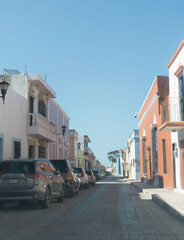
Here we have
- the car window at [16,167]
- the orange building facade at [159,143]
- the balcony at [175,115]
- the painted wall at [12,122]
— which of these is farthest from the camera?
the orange building facade at [159,143]

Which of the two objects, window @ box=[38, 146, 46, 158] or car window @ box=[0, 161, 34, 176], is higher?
window @ box=[38, 146, 46, 158]

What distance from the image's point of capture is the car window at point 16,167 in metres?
11.1

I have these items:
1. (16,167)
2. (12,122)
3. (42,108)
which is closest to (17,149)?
(12,122)

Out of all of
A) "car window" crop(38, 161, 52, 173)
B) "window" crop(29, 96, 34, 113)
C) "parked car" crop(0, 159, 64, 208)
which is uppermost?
"window" crop(29, 96, 34, 113)

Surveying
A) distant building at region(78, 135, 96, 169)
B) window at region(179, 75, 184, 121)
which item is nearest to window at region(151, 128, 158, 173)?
window at region(179, 75, 184, 121)

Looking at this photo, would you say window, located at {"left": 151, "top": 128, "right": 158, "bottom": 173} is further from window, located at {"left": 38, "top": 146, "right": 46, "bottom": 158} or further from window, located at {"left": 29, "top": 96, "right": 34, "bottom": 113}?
window, located at {"left": 29, "top": 96, "right": 34, "bottom": 113}

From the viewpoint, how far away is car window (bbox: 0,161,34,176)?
11145 mm

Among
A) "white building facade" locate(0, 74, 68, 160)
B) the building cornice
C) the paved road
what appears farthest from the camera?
"white building facade" locate(0, 74, 68, 160)

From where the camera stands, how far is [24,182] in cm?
1090

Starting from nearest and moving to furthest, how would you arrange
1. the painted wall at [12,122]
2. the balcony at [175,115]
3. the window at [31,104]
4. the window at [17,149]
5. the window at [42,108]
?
the balcony at [175,115] < the painted wall at [12,122] < the window at [17,149] < the window at [31,104] < the window at [42,108]

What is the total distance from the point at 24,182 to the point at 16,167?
635 millimetres

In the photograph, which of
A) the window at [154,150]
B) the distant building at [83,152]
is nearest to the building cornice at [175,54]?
the window at [154,150]

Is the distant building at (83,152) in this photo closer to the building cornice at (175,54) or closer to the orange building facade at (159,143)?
the orange building facade at (159,143)

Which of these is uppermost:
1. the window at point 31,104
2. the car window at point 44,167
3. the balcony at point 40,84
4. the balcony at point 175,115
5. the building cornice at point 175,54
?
the balcony at point 40,84
